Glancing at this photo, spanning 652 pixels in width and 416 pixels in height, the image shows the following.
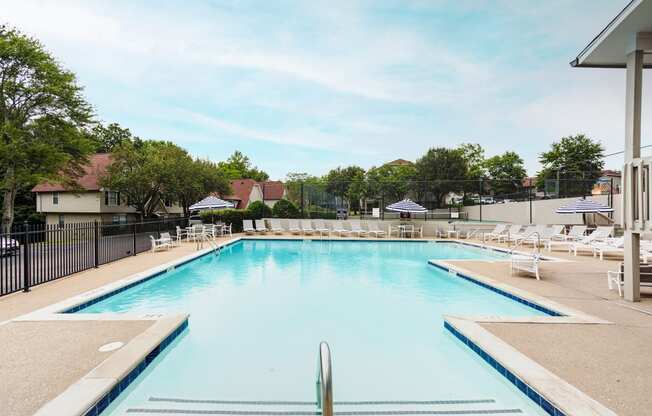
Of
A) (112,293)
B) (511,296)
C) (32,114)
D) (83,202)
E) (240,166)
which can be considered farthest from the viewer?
(240,166)

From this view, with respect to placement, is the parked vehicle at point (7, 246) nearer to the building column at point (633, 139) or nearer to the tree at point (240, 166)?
the building column at point (633, 139)

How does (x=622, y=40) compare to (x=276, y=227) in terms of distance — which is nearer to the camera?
(x=622, y=40)

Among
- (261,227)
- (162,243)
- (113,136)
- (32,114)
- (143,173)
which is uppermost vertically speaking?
(113,136)

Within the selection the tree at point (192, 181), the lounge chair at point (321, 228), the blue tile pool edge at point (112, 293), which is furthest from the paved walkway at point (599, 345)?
the tree at point (192, 181)

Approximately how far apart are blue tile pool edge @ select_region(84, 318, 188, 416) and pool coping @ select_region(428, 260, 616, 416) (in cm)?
354

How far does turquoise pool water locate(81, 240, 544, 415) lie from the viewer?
3506 millimetres

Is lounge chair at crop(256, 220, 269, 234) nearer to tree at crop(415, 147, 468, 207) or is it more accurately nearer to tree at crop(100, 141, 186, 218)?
tree at crop(100, 141, 186, 218)

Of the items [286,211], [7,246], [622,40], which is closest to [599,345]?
[622,40]

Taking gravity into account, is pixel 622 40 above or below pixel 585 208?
above

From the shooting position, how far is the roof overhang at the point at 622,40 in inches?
202

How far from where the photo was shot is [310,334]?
5164mm

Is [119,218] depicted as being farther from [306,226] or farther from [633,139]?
[633,139]

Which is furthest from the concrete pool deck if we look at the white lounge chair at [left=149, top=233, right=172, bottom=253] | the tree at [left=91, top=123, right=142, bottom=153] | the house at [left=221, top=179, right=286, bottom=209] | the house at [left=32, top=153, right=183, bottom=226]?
the tree at [left=91, top=123, right=142, bottom=153]

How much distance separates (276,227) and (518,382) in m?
17.8
